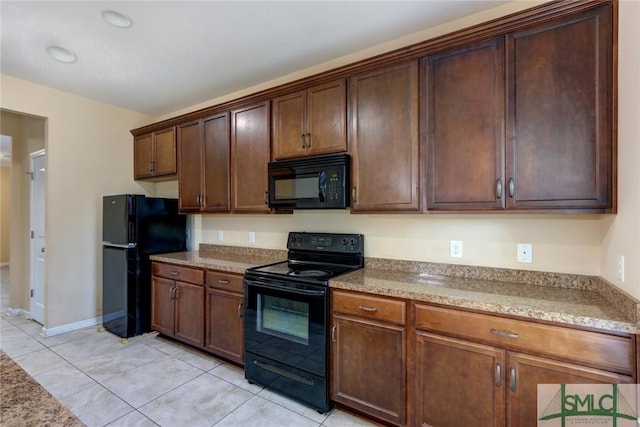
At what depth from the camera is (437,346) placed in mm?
1670

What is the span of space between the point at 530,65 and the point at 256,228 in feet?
8.52

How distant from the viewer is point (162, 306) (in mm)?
3184

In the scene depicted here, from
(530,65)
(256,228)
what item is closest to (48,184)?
(256,228)

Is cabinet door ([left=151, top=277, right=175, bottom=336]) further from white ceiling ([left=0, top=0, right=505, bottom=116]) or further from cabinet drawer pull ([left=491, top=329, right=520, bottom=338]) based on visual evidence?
cabinet drawer pull ([left=491, top=329, right=520, bottom=338])

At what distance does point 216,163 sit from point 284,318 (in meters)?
1.71

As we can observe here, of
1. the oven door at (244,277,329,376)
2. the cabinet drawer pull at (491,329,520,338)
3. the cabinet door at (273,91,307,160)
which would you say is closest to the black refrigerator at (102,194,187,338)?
the oven door at (244,277,329,376)

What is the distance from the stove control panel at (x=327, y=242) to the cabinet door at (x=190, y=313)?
0.97 m

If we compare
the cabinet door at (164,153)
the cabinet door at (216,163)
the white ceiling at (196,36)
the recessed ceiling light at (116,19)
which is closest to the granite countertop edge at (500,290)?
the cabinet door at (216,163)

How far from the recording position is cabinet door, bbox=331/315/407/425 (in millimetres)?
1789

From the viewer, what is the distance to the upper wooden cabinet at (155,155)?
136 inches

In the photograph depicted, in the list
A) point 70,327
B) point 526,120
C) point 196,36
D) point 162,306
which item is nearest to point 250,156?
point 196,36

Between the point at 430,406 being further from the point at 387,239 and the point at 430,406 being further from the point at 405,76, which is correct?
the point at 405,76

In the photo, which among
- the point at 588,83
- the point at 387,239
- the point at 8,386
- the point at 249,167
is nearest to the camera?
the point at 588,83

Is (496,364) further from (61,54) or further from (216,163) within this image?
(61,54)
